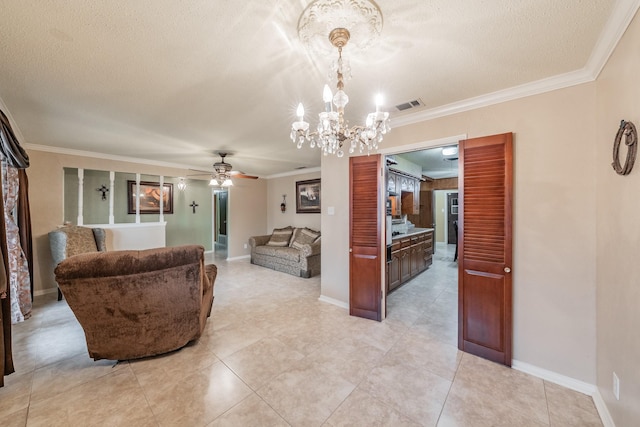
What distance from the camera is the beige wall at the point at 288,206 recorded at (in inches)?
252

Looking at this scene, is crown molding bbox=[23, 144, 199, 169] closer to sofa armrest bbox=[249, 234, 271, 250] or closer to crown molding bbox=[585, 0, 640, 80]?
sofa armrest bbox=[249, 234, 271, 250]

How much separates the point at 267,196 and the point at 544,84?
6622mm

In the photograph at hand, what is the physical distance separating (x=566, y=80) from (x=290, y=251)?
15.8 feet

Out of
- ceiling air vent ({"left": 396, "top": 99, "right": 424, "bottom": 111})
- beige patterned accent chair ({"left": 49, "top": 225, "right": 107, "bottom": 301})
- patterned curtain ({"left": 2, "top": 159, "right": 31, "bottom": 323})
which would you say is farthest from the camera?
beige patterned accent chair ({"left": 49, "top": 225, "right": 107, "bottom": 301})

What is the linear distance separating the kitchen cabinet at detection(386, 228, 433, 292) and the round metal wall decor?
2658mm

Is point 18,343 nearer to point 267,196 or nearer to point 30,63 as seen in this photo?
point 30,63

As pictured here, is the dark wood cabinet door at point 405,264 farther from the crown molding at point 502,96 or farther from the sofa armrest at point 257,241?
the sofa armrest at point 257,241

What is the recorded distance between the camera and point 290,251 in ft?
17.7

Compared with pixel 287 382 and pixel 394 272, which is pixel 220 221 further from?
pixel 287 382

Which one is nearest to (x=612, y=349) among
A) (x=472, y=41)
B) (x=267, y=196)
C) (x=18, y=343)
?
(x=472, y=41)

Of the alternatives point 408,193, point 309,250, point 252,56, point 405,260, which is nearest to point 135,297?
point 252,56

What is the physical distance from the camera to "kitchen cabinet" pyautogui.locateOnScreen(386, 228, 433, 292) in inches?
156

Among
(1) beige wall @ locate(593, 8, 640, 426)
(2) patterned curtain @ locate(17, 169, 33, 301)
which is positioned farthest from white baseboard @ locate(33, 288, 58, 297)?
(1) beige wall @ locate(593, 8, 640, 426)

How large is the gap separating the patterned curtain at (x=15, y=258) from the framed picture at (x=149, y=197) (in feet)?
8.16
